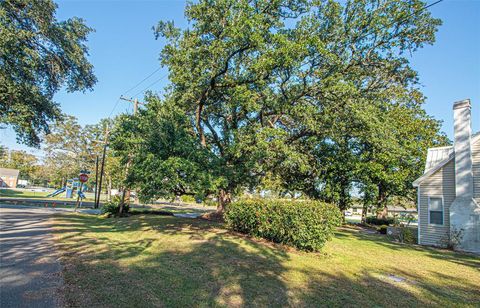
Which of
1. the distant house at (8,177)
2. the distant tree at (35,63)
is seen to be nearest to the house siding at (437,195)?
the distant tree at (35,63)

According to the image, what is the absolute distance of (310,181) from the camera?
2166 cm

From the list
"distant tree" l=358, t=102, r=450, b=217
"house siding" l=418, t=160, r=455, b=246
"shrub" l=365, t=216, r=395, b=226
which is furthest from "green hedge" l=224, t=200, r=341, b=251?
"shrub" l=365, t=216, r=395, b=226

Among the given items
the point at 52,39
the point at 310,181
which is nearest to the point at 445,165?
the point at 310,181

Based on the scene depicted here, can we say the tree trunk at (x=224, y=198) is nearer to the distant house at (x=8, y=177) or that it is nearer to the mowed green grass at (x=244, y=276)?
the mowed green grass at (x=244, y=276)

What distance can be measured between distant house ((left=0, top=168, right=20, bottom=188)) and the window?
89.4m

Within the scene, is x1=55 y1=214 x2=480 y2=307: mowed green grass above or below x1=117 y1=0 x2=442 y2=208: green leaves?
below

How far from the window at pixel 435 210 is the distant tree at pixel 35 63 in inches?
854

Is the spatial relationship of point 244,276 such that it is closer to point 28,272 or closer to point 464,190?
point 28,272

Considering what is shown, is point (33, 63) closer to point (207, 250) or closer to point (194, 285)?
point (207, 250)

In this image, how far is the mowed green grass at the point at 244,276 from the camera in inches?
→ 174

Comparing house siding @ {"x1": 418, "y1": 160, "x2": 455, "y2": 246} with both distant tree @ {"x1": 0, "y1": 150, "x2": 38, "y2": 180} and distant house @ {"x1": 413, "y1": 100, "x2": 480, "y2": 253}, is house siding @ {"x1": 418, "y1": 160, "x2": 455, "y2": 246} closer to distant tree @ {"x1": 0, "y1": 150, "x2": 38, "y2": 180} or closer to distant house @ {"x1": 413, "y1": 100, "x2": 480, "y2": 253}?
distant house @ {"x1": 413, "y1": 100, "x2": 480, "y2": 253}

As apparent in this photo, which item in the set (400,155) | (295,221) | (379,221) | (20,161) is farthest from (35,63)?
(20,161)

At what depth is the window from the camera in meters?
13.0

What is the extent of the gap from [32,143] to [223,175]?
1440 centimetres
